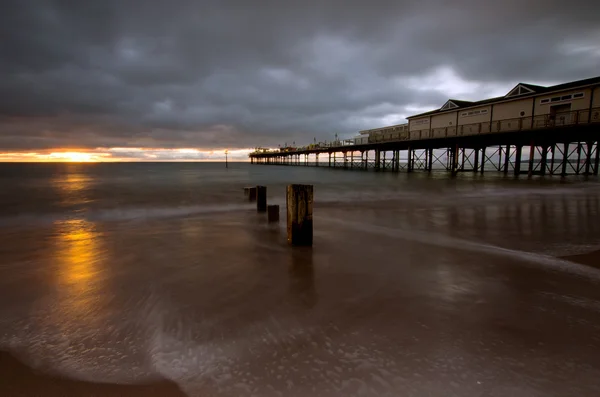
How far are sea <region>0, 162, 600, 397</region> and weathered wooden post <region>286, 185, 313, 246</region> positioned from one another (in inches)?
14.3

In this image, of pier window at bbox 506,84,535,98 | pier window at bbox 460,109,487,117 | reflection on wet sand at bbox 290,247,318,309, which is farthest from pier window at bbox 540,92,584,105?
reflection on wet sand at bbox 290,247,318,309

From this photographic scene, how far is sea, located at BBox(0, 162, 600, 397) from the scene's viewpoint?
2854 millimetres

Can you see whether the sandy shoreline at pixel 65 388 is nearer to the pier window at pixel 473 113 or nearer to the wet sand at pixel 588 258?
the wet sand at pixel 588 258

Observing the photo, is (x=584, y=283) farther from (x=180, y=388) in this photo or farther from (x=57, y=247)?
(x=57, y=247)

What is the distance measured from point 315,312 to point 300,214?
3.33 meters

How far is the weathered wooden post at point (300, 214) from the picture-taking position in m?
7.05

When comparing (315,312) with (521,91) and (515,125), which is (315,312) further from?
(521,91)

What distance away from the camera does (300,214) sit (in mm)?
7211

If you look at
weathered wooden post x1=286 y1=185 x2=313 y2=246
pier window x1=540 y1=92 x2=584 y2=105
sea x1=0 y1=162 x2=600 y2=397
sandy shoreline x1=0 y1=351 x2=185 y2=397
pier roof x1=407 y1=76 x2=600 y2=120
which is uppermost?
pier roof x1=407 y1=76 x2=600 y2=120

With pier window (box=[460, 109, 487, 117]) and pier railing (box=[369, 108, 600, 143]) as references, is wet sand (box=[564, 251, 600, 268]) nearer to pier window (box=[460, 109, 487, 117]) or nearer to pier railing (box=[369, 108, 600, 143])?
pier railing (box=[369, 108, 600, 143])

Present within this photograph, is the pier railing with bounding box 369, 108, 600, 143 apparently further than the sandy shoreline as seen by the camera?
Yes

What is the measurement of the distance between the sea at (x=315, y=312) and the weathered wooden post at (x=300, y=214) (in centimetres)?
36

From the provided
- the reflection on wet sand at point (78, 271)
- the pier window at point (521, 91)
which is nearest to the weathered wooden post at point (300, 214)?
the reflection on wet sand at point (78, 271)

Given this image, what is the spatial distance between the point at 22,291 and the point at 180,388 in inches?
154
